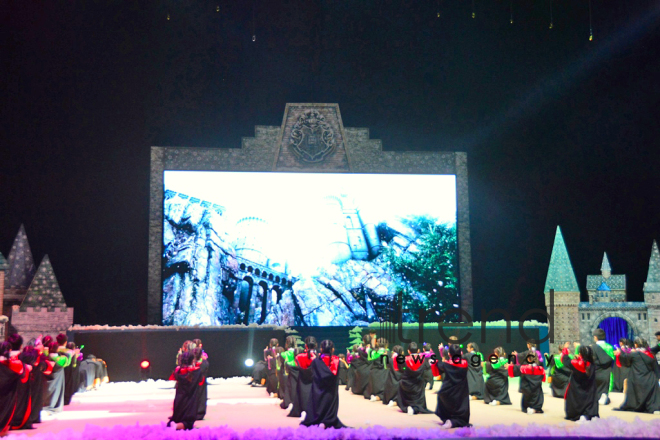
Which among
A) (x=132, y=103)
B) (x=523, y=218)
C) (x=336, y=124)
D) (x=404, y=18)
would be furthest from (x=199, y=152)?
(x=523, y=218)

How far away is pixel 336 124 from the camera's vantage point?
25047 millimetres

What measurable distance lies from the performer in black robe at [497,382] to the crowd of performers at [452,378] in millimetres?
20

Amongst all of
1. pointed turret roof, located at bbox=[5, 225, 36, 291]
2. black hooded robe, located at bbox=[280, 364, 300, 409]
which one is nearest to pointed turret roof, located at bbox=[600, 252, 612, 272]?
black hooded robe, located at bbox=[280, 364, 300, 409]

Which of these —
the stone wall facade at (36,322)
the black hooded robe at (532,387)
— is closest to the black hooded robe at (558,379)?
the black hooded robe at (532,387)

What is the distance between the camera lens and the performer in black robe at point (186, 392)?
10469 mm

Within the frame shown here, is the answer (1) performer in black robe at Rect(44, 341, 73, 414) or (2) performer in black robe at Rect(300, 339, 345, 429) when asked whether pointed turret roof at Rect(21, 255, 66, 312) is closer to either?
(1) performer in black robe at Rect(44, 341, 73, 414)

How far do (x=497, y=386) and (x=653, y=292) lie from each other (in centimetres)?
1127

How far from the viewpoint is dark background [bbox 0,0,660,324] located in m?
23.0

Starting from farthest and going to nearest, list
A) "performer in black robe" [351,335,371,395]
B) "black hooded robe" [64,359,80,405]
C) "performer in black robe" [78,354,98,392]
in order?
"performer in black robe" [78,354,98,392] < "performer in black robe" [351,335,371,395] < "black hooded robe" [64,359,80,405]

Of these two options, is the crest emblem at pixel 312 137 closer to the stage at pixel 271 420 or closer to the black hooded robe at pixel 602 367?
the stage at pixel 271 420

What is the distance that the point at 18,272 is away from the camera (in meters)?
21.2

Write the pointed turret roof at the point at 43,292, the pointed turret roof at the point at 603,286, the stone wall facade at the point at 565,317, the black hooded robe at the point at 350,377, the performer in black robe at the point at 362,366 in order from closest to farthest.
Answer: the performer in black robe at the point at 362,366
the black hooded robe at the point at 350,377
the pointed turret roof at the point at 43,292
the stone wall facade at the point at 565,317
the pointed turret roof at the point at 603,286

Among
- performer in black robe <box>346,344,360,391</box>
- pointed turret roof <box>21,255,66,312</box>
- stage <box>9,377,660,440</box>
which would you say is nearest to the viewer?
stage <box>9,377,660,440</box>

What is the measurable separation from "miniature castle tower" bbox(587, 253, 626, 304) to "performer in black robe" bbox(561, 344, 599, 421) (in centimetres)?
1325
